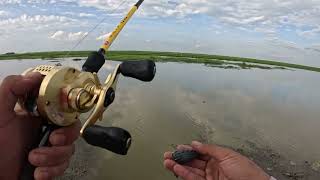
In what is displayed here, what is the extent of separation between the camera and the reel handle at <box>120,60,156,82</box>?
1.69 metres

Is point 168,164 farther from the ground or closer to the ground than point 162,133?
farther from the ground

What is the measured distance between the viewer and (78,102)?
1584 mm

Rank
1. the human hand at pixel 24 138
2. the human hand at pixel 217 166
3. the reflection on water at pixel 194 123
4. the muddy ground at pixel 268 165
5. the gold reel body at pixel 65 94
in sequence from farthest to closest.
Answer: the reflection on water at pixel 194 123 → the muddy ground at pixel 268 165 → the human hand at pixel 217 166 → the human hand at pixel 24 138 → the gold reel body at pixel 65 94

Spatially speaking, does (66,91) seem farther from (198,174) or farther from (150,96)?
(150,96)

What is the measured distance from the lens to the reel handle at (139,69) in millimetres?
1689

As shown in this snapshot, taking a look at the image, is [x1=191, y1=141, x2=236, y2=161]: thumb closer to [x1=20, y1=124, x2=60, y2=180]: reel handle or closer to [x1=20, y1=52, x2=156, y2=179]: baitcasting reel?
[x1=20, y1=52, x2=156, y2=179]: baitcasting reel

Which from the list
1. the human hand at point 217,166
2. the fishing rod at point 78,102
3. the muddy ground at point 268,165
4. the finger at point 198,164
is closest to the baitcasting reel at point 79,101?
the fishing rod at point 78,102

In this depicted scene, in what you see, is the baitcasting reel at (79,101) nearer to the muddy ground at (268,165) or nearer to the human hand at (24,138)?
the human hand at (24,138)

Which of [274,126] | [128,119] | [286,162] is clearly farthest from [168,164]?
[274,126]

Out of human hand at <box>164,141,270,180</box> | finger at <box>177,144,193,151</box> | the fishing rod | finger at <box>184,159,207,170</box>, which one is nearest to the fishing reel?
the fishing rod

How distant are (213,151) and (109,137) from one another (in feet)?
5.58

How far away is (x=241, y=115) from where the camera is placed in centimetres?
2161

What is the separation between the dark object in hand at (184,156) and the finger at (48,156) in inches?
46.6

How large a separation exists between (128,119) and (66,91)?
58.4ft
